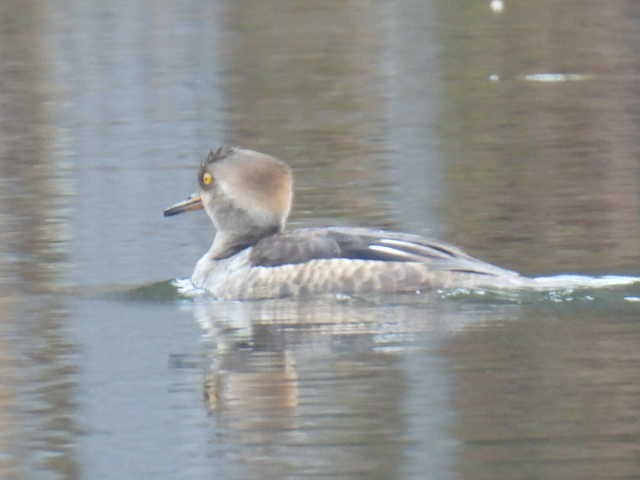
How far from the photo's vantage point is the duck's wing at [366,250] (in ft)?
32.8

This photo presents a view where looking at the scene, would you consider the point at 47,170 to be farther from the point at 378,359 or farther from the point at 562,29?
the point at 562,29

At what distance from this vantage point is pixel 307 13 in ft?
94.6

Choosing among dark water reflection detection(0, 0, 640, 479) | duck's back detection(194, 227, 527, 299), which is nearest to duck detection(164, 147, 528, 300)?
duck's back detection(194, 227, 527, 299)

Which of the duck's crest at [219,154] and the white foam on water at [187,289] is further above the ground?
the duck's crest at [219,154]

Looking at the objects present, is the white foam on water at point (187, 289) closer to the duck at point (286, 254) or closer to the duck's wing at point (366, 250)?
the duck at point (286, 254)

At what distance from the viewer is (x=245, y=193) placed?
11039 mm

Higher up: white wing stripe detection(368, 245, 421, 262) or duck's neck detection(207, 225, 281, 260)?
white wing stripe detection(368, 245, 421, 262)

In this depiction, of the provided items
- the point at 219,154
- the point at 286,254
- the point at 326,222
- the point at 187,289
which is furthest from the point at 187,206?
the point at 326,222

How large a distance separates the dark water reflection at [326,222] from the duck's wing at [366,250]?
0.23 metres

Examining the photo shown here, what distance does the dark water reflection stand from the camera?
717 centimetres

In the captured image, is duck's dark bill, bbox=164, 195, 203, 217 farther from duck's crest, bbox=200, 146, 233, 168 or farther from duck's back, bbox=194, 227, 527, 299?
duck's back, bbox=194, 227, 527, 299

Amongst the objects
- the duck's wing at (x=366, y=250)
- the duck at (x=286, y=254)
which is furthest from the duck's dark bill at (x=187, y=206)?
the duck's wing at (x=366, y=250)

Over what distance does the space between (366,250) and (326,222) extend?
261 centimetres

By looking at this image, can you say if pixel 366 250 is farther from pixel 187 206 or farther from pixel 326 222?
pixel 326 222
